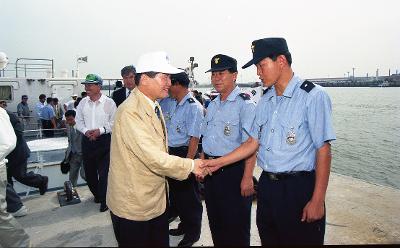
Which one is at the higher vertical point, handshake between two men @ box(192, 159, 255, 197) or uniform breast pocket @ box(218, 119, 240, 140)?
uniform breast pocket @ box(218, 119, 240, 140)

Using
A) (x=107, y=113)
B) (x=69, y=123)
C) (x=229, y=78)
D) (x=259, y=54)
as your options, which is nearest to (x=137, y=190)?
(x=259, y=54)

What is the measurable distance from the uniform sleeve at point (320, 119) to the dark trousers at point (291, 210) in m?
0.34

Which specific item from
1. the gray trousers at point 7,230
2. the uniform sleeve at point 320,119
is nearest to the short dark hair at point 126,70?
the gray trousers at point 7,230

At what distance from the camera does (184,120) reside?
4207 millimetres

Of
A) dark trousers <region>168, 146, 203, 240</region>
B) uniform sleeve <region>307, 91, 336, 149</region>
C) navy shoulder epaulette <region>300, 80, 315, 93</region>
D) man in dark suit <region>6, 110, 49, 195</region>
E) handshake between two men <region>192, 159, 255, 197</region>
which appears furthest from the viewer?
man in dark suit <region>6, 110, 49, 195</region>

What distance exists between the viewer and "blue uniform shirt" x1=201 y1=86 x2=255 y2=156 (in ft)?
10.9

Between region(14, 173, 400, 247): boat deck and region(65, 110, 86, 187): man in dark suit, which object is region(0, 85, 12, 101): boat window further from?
region(14, 173, 400, 247): boat deck

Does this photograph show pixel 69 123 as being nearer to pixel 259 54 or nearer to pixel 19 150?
pixel 19 150

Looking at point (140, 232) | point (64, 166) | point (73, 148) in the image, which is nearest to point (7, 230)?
point (140, 232)

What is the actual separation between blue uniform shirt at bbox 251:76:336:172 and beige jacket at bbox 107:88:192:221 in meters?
0.76

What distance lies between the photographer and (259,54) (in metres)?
2.55

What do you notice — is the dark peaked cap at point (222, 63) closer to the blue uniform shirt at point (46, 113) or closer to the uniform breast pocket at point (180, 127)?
the uniform breast pocket at point (180, 127)

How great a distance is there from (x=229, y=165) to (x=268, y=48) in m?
1.35

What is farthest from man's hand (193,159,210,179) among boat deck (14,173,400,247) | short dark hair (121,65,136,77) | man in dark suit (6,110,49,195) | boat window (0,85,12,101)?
boat window (0,85,12,101)
